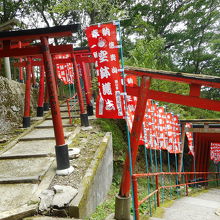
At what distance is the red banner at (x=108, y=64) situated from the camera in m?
3.68

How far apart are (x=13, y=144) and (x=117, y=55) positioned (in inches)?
189

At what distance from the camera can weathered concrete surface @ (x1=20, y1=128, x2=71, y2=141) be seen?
6.89m

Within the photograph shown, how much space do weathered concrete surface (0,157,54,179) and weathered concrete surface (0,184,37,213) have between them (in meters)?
0.34

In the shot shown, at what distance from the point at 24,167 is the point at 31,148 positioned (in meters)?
1.17

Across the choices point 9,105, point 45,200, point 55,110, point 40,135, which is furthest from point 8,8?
point 45,200

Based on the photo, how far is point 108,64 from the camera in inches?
149

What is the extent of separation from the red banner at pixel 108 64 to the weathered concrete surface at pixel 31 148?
110 inches

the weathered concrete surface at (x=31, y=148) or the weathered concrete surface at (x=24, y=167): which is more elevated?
the weathered concrete surface at (x=31, y=148)

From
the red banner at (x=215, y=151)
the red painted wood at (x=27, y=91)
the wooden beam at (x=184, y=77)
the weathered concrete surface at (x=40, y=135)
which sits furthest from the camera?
the red banner at (x=215, y=151)

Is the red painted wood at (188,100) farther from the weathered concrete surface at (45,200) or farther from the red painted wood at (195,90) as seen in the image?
the weathered concrete surface at (45,200)

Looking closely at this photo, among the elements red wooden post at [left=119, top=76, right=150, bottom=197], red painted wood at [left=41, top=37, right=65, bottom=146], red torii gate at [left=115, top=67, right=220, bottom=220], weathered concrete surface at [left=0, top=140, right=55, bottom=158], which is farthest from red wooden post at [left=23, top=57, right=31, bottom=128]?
red wooden post at [left=119, top=76, right=150, bottom=197]

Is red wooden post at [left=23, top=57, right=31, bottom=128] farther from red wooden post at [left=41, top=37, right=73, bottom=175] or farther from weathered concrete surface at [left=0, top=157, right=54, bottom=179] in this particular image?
red wooden post at [left=41, top=37, right=73, bottom=175]

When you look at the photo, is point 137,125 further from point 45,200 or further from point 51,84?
point 45,200

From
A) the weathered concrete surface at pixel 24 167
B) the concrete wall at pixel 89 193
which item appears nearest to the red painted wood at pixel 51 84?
the weathered concrete surface at pixel 24 167
